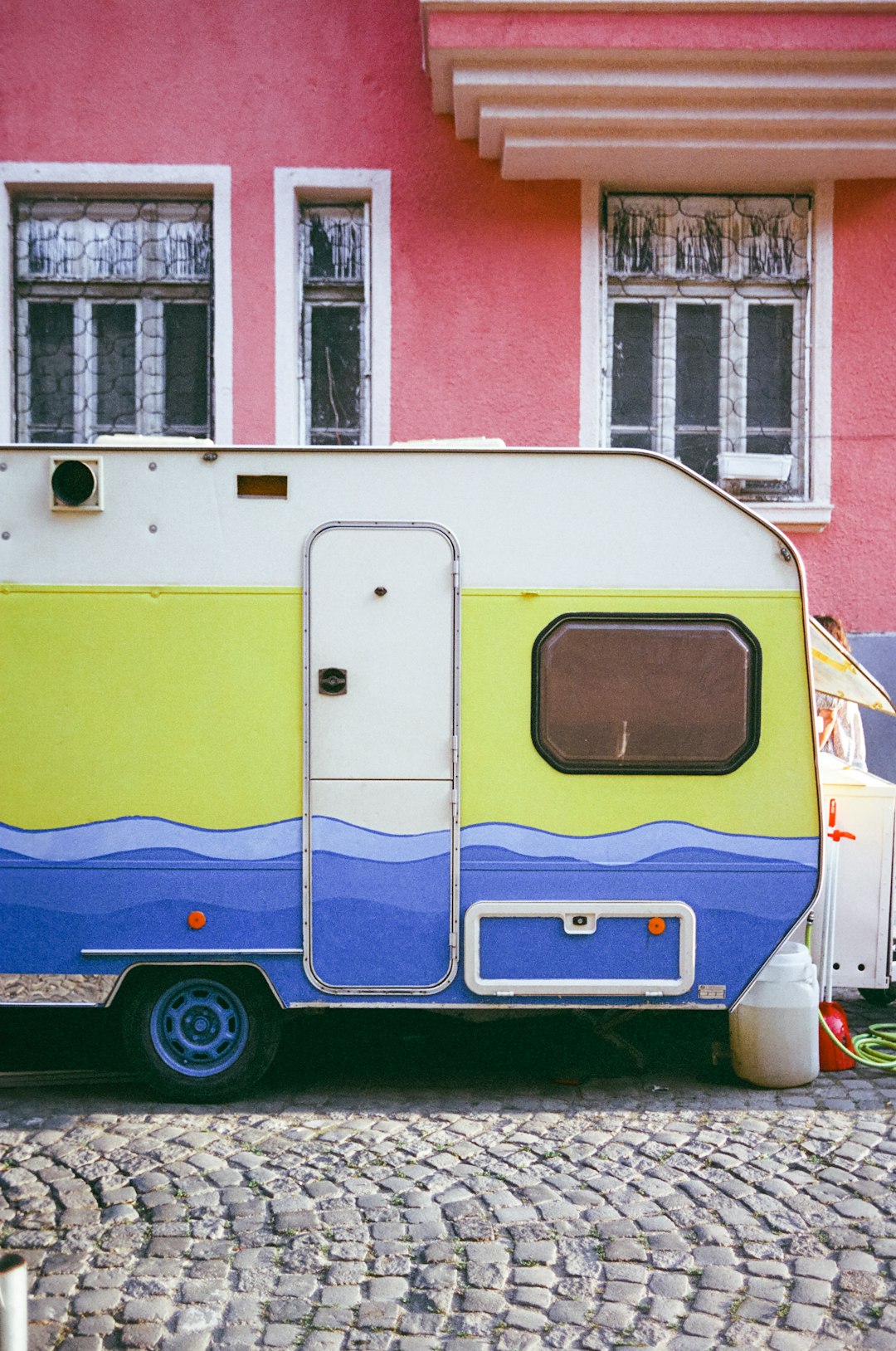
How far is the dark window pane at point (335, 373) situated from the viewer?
875cm

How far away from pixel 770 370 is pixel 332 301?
3.30 metres

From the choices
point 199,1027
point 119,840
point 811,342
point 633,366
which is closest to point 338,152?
point 633,366

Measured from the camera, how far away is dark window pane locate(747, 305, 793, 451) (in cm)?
881

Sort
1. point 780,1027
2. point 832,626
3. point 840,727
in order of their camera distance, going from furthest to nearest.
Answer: point 832,626 → point 840,727 → point 780,1027

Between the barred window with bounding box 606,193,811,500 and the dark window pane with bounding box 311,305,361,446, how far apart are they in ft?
6.21

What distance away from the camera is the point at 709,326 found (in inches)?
350

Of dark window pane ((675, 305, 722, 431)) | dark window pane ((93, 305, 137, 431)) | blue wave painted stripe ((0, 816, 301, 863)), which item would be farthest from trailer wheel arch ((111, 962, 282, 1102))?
dark window pane ((675, 305, 722, 431))

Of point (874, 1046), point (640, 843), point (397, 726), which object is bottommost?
point (874, 1046)

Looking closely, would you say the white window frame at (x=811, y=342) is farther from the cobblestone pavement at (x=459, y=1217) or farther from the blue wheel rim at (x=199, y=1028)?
the blue wheel rim at (x=199, y=1028)

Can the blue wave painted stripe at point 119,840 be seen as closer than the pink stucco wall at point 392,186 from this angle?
Yes

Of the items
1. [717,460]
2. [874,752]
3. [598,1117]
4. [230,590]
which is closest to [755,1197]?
[598,1117]

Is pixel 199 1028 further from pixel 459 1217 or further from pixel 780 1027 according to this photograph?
pixel 780 1027

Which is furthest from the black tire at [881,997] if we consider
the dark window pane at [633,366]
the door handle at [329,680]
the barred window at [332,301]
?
the barred window at [332,301]

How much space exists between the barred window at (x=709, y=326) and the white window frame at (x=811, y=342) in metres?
0.10
